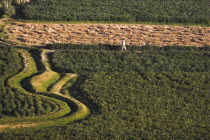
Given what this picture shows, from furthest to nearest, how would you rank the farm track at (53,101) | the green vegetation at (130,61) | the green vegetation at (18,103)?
the green vegetation at (130,61) < the green vegetation at (18,103) < the farm track at (53,101)

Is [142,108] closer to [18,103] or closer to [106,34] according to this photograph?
[18,103]

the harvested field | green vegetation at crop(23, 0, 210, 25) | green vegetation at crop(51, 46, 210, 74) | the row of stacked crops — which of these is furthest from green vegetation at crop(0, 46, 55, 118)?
green vegetation at crop(23, 0, 210, 25)

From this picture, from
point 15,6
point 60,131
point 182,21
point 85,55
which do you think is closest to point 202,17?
point 182,21

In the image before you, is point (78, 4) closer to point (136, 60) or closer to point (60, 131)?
point (136, 60)

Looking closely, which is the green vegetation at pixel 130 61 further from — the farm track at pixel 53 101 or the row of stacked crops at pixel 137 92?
the farm track at pixel 53 101

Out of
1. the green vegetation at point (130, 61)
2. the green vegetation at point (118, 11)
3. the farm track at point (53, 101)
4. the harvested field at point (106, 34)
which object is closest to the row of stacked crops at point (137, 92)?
the green vegetation at point (130, 61)

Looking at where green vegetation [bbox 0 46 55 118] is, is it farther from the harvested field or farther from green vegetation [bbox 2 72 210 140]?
the harvested field
